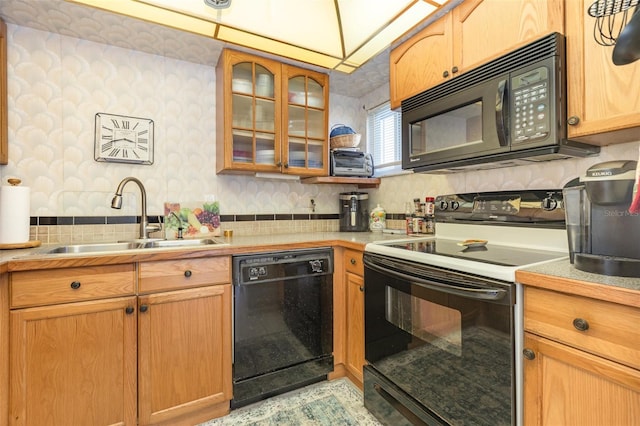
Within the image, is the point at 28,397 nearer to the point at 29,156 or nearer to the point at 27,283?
the point at 27,283

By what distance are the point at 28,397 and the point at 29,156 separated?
4.27ft

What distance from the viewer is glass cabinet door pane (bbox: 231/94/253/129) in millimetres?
2059

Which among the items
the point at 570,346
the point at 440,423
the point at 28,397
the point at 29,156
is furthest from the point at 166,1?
the point at 440,423

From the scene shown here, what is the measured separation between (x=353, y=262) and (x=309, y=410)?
86 cm

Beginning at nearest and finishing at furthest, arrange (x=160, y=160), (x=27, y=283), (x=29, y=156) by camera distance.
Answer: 1. (x=27, y=283)
2. (x=29, y=156)
3. (x=160, y=160)

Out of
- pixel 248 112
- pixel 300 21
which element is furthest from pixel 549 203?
pixel 248 112

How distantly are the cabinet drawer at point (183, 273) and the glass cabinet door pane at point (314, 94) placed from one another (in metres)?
1.35

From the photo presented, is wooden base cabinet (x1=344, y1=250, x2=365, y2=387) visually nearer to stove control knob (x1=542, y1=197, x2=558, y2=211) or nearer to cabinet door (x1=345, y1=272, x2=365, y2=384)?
cabinet door (x1=345, y1=272, x2=365, y2=384)

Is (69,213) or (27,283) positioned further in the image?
(69,213)

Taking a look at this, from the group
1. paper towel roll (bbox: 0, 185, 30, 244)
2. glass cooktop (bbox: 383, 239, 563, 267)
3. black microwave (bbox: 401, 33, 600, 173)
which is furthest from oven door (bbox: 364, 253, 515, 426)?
paper towel roll (bbox: 0, 185, 30, 244)

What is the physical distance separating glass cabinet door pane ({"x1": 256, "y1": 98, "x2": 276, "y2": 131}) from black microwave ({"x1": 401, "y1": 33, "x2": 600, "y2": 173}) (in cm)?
95

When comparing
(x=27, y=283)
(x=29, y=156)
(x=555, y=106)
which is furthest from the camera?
(x=29, y=156)

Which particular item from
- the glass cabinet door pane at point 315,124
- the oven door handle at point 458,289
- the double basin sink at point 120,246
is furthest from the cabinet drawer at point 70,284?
the glass cabinet door pane at point 315,124

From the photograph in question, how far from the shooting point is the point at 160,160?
6.82 ft
